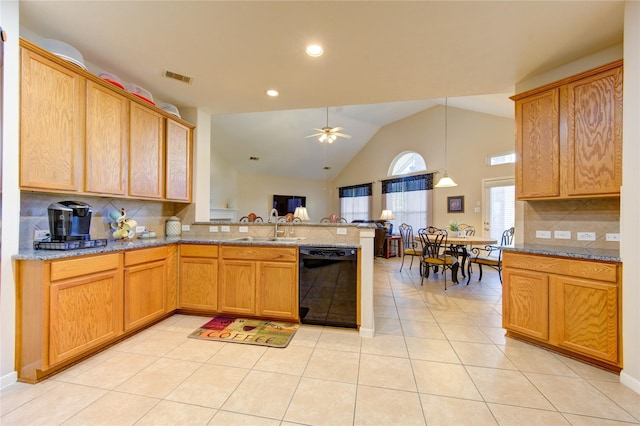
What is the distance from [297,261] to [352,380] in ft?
3.89

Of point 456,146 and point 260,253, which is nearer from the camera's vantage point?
point 260,253

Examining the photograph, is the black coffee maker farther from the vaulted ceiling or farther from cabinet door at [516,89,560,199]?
cabinet door at [516,89,560,199]

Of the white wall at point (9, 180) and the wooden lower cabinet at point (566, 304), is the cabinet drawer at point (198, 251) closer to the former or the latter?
the white wall at point (9, 180)

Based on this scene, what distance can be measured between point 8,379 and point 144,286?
0.95 meters

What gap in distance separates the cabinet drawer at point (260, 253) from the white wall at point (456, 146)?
5225 mm

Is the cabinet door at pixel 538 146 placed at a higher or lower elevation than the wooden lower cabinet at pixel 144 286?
higher

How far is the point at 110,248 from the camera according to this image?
85.2 inches

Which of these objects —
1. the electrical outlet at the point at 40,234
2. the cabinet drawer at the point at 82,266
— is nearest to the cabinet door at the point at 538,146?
the cabinet drawer at the point at 82,266

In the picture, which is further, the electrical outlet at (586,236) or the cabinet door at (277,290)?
the cabinet door at (277,290)

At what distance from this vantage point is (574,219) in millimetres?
2455

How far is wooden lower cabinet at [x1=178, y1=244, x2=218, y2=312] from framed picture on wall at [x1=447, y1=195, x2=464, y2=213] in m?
5.80

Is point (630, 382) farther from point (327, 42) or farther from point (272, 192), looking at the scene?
point (272, 192)

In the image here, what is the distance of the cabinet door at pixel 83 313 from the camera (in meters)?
1.78

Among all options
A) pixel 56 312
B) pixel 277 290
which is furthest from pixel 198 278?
pixel 56 312
